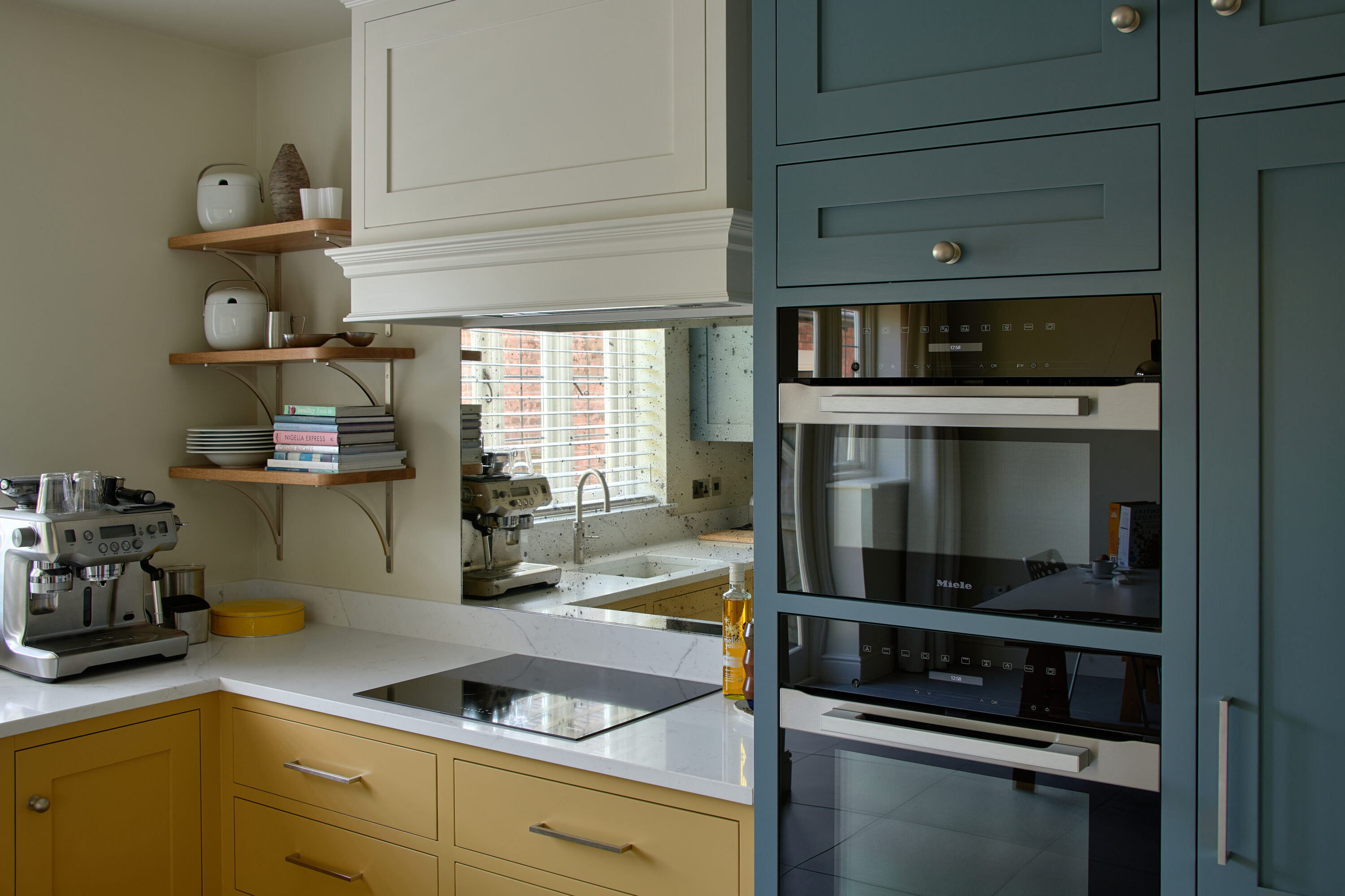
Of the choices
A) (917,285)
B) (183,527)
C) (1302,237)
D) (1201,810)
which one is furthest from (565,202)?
(183,527)

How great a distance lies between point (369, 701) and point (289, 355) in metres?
0.93

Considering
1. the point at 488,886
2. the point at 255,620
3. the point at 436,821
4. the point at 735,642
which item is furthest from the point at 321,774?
the point at 735,642

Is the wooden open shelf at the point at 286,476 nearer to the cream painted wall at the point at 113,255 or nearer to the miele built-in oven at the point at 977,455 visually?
the cream painted wall at the point at 113,255

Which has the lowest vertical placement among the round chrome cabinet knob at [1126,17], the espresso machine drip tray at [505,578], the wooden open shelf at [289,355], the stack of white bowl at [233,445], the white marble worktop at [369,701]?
the white marble worktop at [369,701]

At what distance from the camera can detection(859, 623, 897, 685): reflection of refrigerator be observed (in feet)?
4.77

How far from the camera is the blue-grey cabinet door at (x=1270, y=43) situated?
1.16 meters

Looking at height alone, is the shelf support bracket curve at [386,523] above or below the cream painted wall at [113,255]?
below

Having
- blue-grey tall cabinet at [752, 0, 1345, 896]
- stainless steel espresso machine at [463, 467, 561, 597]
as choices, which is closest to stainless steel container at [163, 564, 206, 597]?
stainless steel espresso machine at [463, 467, 561, 597]

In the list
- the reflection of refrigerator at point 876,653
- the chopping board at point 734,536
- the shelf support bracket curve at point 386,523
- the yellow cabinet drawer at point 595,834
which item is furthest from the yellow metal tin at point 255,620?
the reflection of refrigerator at point 876,653

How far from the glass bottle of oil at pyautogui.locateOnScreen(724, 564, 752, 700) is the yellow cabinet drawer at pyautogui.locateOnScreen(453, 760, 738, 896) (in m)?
0.38

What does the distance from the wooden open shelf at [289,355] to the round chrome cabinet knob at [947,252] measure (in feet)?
5.35

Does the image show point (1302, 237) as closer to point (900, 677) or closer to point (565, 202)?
point (900, 677)

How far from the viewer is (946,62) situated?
4.56 feet

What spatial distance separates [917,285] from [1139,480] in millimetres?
385
